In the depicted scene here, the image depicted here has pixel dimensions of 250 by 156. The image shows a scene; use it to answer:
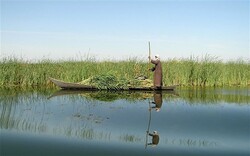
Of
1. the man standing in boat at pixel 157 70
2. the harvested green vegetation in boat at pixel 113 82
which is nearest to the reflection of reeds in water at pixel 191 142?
the man standing in boat at pixel 157 70

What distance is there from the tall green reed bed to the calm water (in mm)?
5563

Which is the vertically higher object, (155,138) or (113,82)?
(113,82)

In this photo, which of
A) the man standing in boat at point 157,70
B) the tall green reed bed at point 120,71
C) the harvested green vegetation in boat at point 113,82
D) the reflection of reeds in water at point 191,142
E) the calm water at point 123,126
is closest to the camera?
the calm water at point 123,126

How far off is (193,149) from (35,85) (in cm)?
1408

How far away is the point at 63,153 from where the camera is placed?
21.6 ft

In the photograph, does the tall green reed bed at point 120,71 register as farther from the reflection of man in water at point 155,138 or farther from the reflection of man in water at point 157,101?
the reflection of man in water at point 155,138

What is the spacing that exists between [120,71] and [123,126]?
1130 cm

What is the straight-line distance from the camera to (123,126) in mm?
8820

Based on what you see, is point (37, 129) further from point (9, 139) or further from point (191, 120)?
point (191, 120)

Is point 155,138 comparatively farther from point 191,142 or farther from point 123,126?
point 123,126

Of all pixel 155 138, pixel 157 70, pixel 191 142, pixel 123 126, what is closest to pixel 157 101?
pixel 157 70

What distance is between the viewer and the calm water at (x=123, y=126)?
698 cm

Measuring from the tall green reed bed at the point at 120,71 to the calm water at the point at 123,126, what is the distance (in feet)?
18.3

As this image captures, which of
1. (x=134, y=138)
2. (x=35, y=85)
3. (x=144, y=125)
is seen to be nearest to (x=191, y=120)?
(x=144, y=125)
